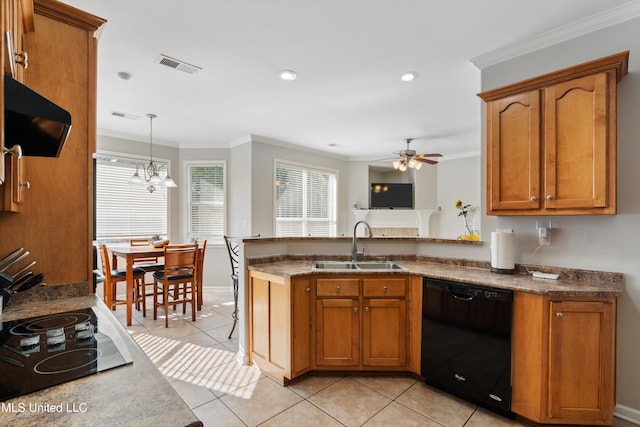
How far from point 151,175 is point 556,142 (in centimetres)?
504

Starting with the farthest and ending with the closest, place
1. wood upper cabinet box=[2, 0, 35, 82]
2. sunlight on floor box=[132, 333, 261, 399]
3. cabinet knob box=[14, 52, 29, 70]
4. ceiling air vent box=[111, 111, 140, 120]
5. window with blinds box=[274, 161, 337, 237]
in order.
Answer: window with blinds box=[274, 161, 337, 237], ceiling air vent box=[111, 111, 140, 120], sunlight on floor box=[132, 333, 261, 399], cabinet knob box=[14, 52, 29, 70], wood upper cabinet box=[2, 0, 35, 82]

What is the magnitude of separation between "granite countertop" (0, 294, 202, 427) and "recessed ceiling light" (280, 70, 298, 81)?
2.71 meters

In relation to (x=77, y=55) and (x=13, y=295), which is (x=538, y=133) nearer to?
(x=77, y=55)

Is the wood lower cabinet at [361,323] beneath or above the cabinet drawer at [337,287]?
beneath

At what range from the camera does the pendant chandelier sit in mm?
4316

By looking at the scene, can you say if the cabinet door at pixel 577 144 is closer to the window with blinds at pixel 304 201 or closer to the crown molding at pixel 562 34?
the crown molding at pixel 562 34

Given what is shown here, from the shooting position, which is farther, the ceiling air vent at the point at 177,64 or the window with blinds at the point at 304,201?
the window with blinds at the point at 304,201

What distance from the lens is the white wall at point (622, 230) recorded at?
200 centimetres

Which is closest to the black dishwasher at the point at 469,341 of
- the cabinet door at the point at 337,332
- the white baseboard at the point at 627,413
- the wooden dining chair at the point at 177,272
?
the cabinet door at the point at 337,332

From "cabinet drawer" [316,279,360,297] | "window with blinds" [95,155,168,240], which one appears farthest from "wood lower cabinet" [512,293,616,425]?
"window with blinds" [95,155,168,240]

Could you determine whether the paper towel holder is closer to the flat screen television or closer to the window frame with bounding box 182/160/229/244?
the window frame with bounding box 182/160/229/244

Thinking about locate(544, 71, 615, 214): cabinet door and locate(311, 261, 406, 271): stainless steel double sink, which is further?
locate(311, 261, 406, 271): stainless steel double sink

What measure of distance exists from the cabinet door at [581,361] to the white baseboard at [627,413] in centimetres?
27

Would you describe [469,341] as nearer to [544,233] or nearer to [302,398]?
[544,233]
